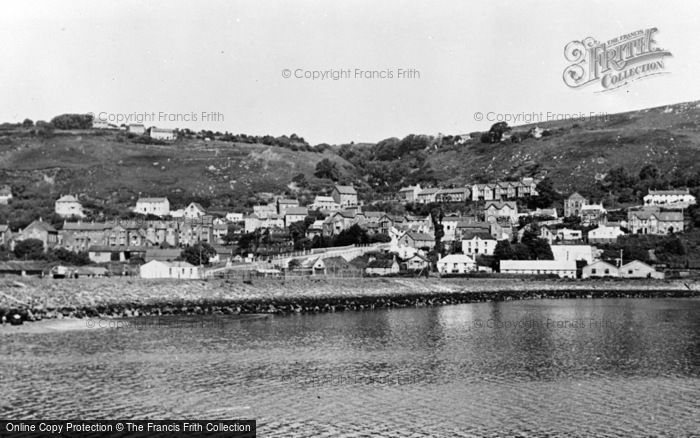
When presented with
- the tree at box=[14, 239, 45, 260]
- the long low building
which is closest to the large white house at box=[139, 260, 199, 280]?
the tree at box=[14, 239, 45, 260]

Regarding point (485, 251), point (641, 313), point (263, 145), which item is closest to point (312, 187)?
point (263, 145)

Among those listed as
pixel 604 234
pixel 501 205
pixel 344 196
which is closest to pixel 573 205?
pixel 501 205

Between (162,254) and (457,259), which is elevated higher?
(162,254)

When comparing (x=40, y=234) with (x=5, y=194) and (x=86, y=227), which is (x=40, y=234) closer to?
(x=86, y=227)

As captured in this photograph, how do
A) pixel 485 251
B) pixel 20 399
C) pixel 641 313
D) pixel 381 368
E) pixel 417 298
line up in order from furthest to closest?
pixel 485 251
pixel 417 298
pixel 641 313
pixel 381 368
pixel 20 399

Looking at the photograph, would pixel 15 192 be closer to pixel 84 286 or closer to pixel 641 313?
pixel 84 286
